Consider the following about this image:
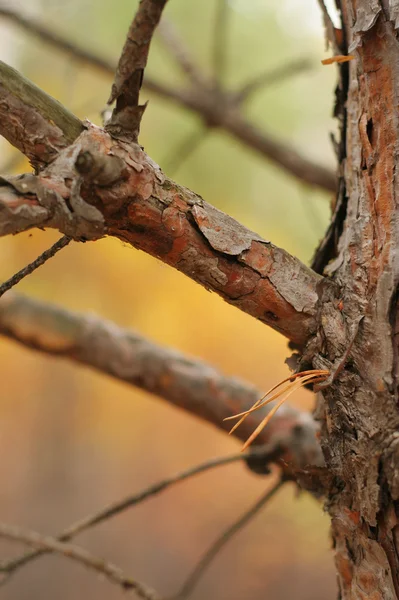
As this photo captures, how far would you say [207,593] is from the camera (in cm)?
335

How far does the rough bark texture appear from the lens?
0.48 m

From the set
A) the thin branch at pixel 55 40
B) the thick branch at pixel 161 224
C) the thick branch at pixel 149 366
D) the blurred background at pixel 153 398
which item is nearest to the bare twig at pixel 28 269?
the thick branch at pixel 161 224

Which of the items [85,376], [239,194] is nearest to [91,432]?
[85,376]

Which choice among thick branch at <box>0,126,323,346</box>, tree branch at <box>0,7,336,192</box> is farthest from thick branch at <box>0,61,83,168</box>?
tree branch at <box>0,7,336,192</box>

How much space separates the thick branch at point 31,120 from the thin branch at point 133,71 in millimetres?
40

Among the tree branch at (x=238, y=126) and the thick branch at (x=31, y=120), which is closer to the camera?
the thick branch at (x=31, y=120)

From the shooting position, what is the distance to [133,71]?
426 millimetres

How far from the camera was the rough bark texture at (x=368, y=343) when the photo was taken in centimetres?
48

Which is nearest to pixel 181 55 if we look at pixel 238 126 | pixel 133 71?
pixel 238 126

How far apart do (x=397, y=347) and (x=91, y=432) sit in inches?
172

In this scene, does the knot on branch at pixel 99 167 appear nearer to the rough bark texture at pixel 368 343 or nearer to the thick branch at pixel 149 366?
the rough bark texture at pixel 368 343

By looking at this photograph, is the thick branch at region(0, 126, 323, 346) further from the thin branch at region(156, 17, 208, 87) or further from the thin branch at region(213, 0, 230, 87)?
the thin branch at region(156, 17, 208, 87)

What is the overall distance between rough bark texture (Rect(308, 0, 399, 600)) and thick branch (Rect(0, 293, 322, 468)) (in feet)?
1.50

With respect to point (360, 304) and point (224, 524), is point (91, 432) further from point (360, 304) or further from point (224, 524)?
point (360, 304)
